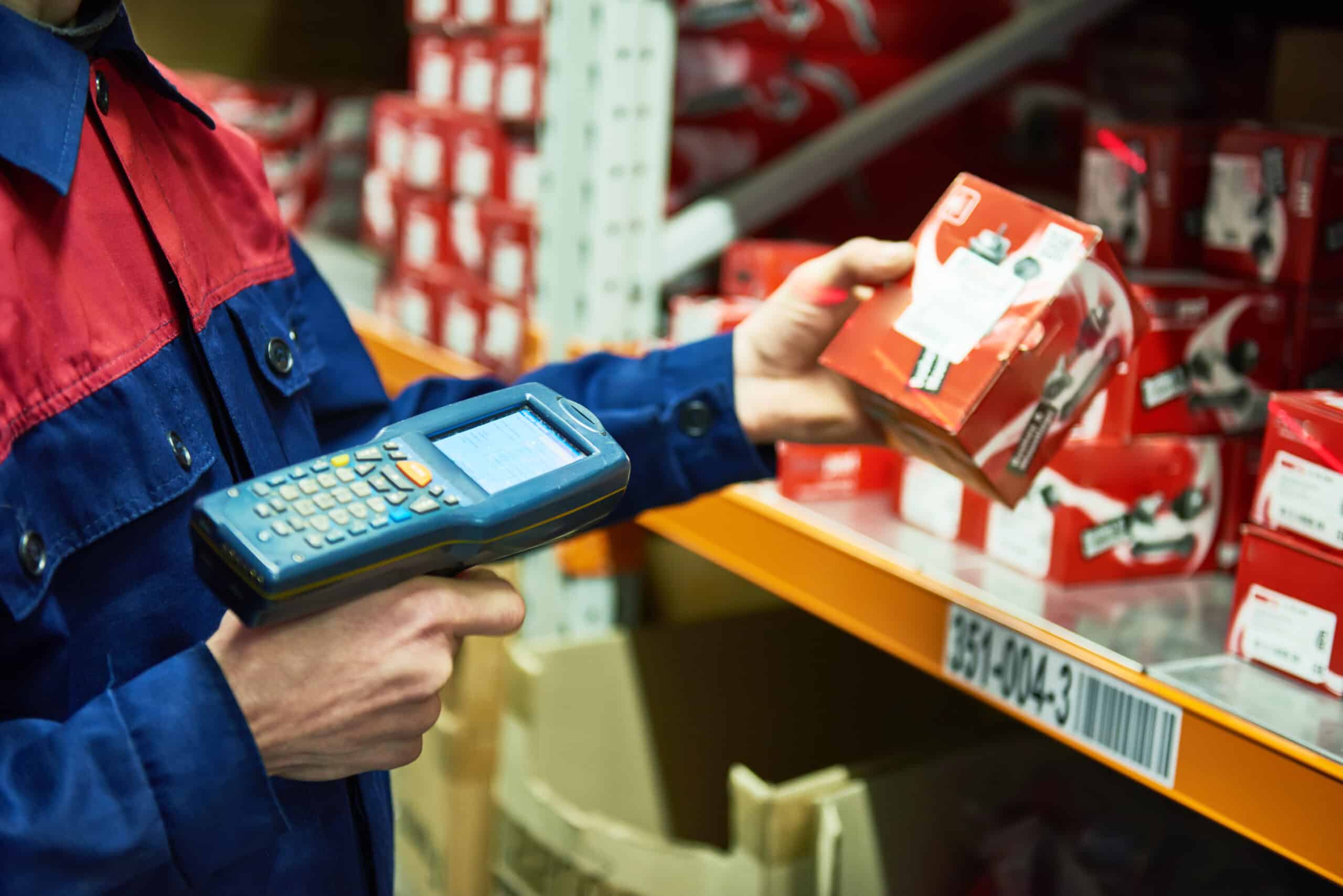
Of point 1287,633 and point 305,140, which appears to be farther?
point 305,140

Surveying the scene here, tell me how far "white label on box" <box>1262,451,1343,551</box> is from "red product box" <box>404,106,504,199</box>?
1137 millimetres

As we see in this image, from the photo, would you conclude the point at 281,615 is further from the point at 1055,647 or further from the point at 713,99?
the point at 713,99

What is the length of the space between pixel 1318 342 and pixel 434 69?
1.31m

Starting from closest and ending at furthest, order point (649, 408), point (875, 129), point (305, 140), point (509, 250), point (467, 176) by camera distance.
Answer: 1. point (649, 408)
2. point (875, 129)
3. point (509, 250)
4. point (467, 176)
5. point (305, 140)

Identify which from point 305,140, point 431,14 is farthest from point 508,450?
point 305,140

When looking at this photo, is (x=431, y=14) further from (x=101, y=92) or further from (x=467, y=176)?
(x=101, y=92)

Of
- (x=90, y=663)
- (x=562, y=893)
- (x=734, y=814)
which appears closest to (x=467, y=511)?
(x=90, y=663)

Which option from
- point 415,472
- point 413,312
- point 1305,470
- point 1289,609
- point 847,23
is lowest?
point 413,312

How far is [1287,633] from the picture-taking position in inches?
36.7

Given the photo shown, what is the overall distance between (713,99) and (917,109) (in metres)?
0.25

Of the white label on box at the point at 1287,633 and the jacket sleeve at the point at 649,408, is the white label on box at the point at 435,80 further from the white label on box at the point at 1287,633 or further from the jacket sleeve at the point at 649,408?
the white label on box at the point at 1287,633

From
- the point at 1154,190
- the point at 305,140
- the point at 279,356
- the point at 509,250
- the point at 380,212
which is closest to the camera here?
the point at 279,356

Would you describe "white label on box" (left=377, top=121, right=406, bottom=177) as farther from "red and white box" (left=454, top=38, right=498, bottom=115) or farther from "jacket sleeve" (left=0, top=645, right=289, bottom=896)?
"jacket sleeve" (left=0, top=645, right=289, bottom=896)

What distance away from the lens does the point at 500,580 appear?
71cm
